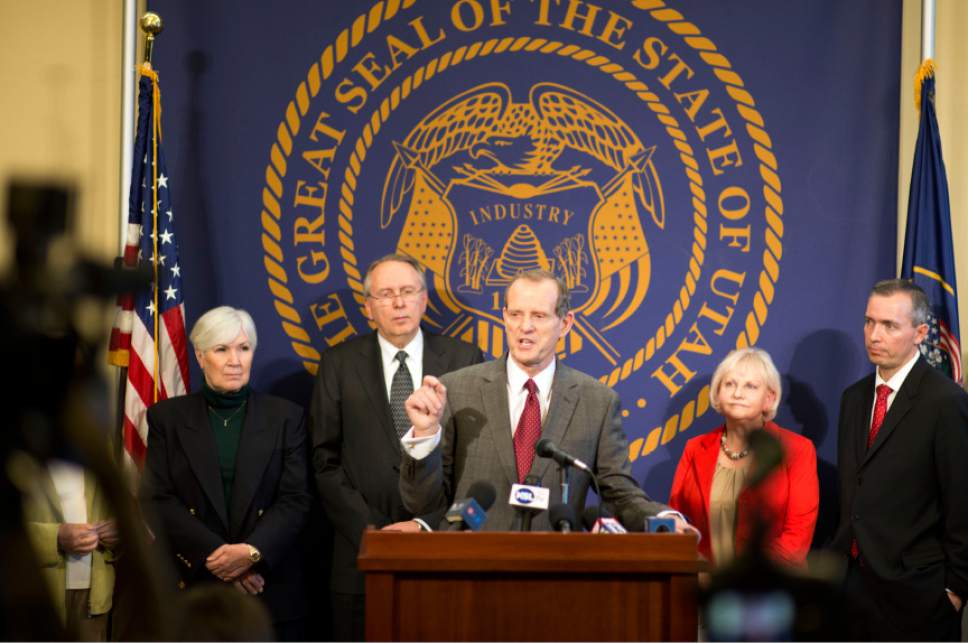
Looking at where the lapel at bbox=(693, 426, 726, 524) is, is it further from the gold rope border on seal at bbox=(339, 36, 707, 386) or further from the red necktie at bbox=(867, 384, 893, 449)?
the gold rope border on seal at bbox=(339, 36, 707, 386)

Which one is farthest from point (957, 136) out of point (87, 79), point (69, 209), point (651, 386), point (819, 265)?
point (69, 209)

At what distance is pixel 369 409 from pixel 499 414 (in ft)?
3.21

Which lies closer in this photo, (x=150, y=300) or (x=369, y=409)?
(x=369, y=409)

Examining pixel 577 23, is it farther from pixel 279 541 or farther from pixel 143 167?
pixel 279 541

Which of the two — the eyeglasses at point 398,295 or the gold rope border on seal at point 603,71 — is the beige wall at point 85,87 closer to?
the gold rope border on seal at point 603,71

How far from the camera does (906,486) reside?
4.54 meters

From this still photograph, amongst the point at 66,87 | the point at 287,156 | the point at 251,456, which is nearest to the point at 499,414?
the point at 251,456

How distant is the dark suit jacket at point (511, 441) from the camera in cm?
390

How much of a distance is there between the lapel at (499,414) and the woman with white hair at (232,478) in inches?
40.8

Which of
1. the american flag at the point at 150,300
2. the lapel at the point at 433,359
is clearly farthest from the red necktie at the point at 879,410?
the american flag at the point at 150,300

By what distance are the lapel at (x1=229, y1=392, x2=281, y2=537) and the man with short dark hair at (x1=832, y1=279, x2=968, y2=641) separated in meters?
2.21

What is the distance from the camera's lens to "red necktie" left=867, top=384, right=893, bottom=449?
15.5 feet

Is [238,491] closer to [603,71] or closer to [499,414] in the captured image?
[499,414]

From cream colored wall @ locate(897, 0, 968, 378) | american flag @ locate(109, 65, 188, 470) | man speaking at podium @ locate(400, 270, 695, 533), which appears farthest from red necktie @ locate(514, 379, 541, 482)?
cream colored wall @ locate(897, 0, 968, 378)
